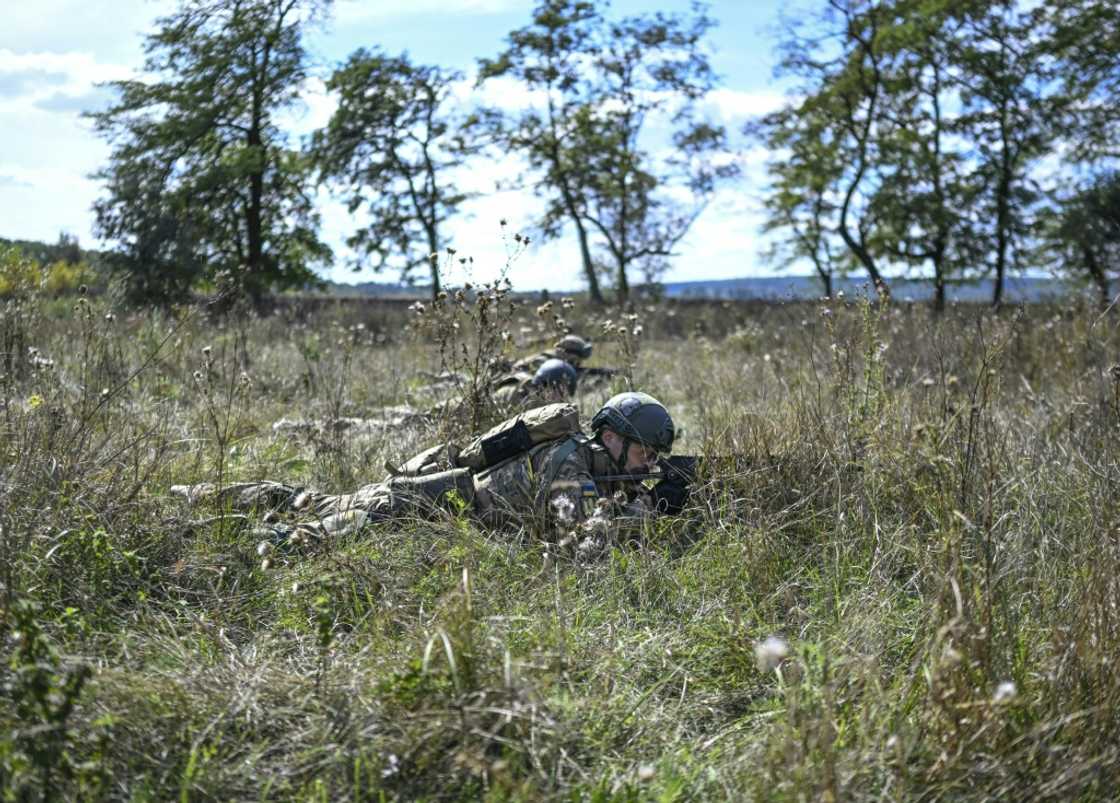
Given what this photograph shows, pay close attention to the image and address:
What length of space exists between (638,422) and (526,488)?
2.04ft

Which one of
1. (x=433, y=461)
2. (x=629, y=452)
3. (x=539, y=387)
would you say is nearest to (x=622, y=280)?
(x=539, y=387)

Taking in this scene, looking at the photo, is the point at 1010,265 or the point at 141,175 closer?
the point at 141,175

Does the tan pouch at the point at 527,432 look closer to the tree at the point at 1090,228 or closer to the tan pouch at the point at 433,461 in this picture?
the tan pouch at the point at 433,461

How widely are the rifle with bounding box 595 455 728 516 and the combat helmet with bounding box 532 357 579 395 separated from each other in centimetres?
167

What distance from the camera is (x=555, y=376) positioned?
6.40 metres

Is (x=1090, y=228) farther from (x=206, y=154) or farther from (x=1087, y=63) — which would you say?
(x=206, y=154)

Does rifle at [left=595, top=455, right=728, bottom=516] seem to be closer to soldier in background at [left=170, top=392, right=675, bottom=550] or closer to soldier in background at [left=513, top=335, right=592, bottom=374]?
soldier in background at [left=170, top=392, right=675, bottom=550]

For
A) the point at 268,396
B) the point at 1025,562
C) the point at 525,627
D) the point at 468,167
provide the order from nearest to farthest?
1. the point at 525,627
2. the point at 1025,562
3. the point at 268,396
4. the point at 468,167

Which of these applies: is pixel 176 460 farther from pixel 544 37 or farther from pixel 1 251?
pixel 544 37

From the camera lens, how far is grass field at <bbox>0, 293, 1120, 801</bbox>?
235 cm

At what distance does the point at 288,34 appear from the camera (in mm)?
23094

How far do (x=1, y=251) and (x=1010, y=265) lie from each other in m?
23.5

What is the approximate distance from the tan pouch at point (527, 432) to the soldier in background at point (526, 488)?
0.01 m

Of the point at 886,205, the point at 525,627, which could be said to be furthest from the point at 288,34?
the point at 525,627
